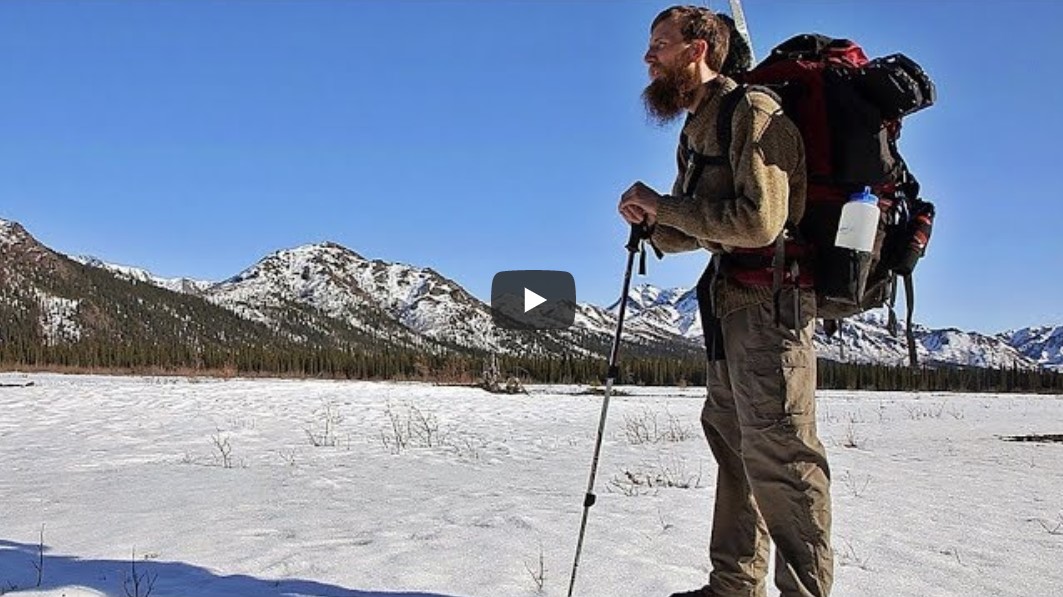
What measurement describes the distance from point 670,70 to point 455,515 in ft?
10.5

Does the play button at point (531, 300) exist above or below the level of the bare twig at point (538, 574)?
above

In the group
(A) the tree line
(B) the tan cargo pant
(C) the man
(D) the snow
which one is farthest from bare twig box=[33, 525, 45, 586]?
(D) the snow

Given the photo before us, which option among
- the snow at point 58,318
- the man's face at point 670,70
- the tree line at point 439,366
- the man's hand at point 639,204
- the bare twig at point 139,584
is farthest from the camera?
the snow at point 58,318

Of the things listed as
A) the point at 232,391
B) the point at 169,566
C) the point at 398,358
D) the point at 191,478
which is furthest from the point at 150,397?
the point at 398,358

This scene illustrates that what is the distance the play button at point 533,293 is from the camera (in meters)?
3.45

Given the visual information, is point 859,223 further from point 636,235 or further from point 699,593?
point 699,593

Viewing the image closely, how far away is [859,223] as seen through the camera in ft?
8.26

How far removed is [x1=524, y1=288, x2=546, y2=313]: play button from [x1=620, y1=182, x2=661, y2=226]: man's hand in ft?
2.69

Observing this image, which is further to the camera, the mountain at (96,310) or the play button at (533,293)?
the mountain at (96,310)

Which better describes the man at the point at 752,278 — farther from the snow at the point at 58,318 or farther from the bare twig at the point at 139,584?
the snow at the point at 58,318

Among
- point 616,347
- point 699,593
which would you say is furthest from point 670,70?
point 699,593

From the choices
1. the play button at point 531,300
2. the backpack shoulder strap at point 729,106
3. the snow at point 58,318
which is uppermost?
the snow at point 58,318

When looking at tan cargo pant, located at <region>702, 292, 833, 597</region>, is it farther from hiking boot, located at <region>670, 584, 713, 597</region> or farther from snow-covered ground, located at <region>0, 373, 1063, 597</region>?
snow-covered ground, located at <region>0, 373, 1063, 597</region>

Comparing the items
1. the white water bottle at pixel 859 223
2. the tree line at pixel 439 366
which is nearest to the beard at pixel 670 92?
the white water bottle at pixel 859 223
